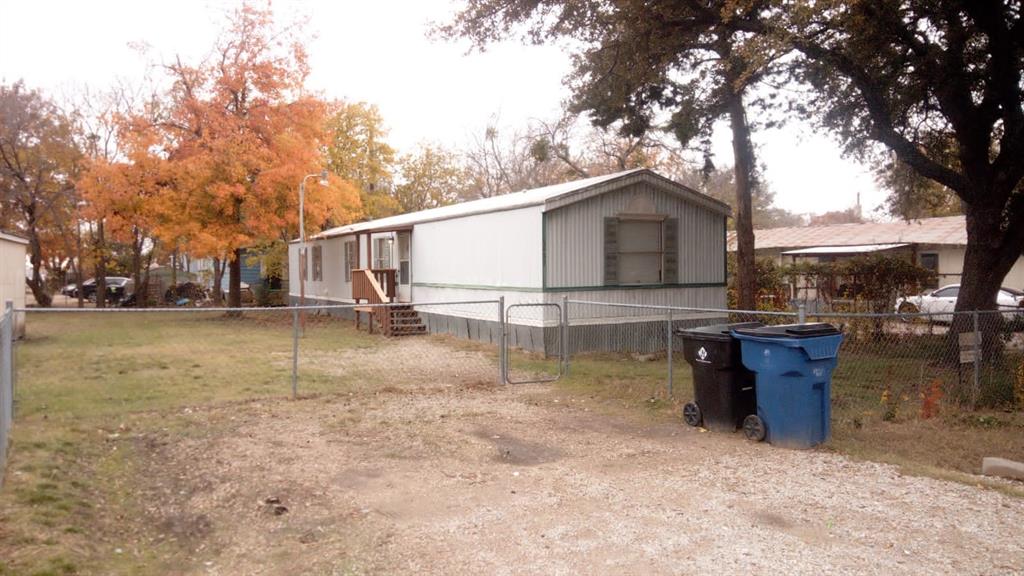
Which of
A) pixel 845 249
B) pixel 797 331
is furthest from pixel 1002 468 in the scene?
pixel 845 249

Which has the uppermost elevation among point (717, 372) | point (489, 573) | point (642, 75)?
point (642, 75)

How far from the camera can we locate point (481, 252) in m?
16.4

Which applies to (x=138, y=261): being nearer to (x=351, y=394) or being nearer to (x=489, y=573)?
(x=351, y=394)

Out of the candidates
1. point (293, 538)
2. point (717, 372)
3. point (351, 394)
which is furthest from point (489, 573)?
point (351, 394)

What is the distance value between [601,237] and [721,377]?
768cm

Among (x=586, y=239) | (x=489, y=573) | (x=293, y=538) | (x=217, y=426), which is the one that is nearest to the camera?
(x=489, y=573)

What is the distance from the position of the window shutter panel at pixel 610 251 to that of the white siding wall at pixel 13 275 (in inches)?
496

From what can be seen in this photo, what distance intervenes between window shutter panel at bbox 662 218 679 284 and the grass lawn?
88.8 inches

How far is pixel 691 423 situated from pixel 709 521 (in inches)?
114

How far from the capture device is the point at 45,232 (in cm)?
3303

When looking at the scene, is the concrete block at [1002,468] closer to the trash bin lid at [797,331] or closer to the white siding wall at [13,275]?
the trash bin lid at [797,331]

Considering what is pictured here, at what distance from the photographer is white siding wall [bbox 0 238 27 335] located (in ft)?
53.6

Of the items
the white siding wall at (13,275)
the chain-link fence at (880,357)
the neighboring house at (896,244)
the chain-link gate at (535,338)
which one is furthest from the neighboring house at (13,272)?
the neighboring house at (896,244)

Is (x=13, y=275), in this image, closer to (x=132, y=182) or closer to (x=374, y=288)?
(x=132, y=182)
